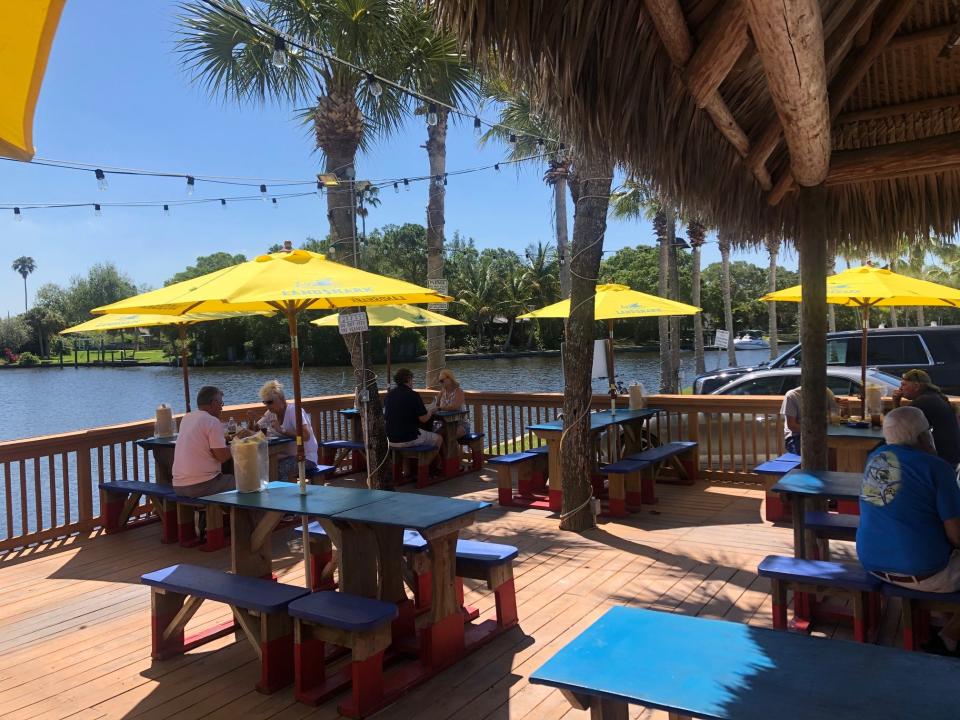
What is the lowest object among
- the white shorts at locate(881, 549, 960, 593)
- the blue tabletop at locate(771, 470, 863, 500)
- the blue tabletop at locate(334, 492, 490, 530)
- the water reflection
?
the water reflection

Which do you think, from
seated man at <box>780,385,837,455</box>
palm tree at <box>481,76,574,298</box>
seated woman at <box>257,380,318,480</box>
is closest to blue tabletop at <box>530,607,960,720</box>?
seated man at <box>780,385,837,455</box>

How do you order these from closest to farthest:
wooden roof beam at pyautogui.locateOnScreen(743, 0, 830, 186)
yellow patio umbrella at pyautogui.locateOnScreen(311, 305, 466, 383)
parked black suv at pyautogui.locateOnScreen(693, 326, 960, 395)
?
wooden roof beam at pyautogui.locateOnScreen(743, 0, 830, 186), yellow patio umbrella at pyautogui.locateOnScreen(311, 305, 466, 383), parked black suv at pyautogui.locateOnScreen(693, 326, 960, 395)

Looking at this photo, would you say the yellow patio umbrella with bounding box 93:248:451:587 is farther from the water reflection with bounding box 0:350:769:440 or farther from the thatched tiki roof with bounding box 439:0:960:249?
the water reflection with bounding box 0:350:769:440

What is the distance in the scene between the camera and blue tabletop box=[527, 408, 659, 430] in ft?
22.7

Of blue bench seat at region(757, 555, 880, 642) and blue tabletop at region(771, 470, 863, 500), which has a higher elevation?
blue tabletop at region(771, 470, 863, 500)

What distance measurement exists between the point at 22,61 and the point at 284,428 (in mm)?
5781

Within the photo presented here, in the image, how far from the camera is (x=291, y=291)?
3.99 metres

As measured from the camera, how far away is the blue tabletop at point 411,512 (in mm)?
3494

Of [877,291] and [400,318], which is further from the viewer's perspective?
[400,318]

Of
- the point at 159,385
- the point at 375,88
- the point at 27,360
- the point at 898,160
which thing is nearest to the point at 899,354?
the point at 898,160

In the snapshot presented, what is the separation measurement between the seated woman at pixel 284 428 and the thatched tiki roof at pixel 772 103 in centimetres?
413

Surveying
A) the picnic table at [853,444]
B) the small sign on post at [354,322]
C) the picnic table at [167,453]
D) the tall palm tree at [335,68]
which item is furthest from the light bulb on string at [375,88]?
the picnic table at [853,444]

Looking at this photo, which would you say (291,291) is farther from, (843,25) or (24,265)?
(24,265)

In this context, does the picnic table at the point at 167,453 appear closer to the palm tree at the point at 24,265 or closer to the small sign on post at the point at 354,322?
the small sign on post at the point at 354,322
